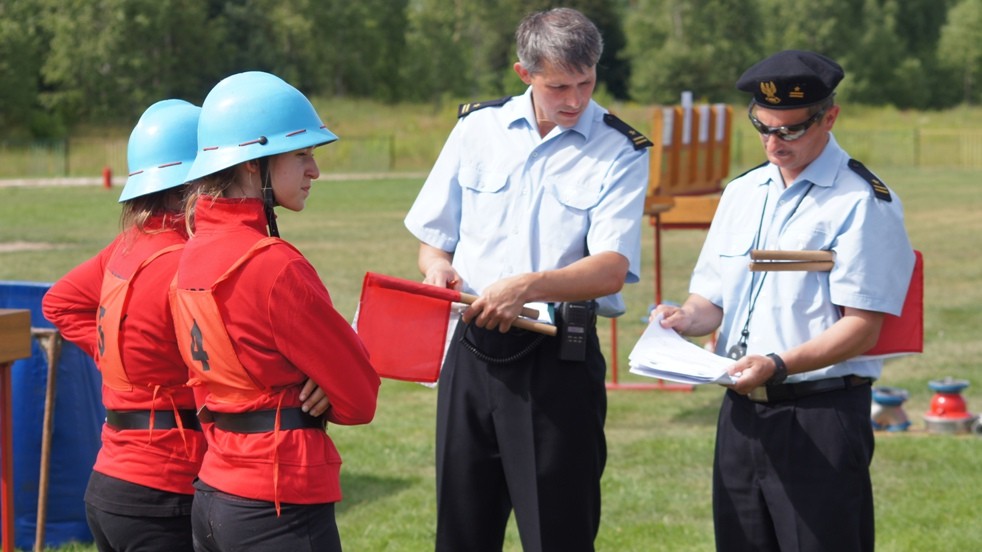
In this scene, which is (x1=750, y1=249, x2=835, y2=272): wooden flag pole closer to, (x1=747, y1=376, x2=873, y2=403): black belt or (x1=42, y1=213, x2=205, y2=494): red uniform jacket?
(x1=747, y1=376, x2=873, y2=403): black belt

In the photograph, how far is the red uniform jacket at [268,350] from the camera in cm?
332

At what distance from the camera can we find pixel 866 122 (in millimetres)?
61094

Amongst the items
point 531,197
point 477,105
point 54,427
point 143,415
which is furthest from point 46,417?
point 531,197

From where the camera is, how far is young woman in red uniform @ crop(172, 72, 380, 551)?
333cm

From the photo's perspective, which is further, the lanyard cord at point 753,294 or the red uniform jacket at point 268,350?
the lanyard cord at point 753,294

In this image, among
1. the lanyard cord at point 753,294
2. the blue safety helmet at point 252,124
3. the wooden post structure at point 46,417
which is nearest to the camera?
the blue safety helmet at point 252,124

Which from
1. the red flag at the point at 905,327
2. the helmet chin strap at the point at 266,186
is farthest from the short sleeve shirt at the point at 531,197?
the helmet chin strap at the point at 266,186

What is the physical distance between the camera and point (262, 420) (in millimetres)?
3393

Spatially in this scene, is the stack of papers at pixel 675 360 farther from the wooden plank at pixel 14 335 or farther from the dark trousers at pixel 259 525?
the wooden plank at pixel 14 335

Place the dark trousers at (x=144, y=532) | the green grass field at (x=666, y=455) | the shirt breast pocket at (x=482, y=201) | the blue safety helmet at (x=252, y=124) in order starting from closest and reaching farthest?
the blue safety helmet at (x=252, y=124) < the dark trousers at (x=144, y=532) < the shirt breast pocket at (x=482, y=201) < the green grass field at (x=666, y=455)

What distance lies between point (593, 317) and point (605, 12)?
81.4 meters

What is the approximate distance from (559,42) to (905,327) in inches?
55.3

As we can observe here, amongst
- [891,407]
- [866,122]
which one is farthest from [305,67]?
[891,407]

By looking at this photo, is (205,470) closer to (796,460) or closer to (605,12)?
(796,460)
